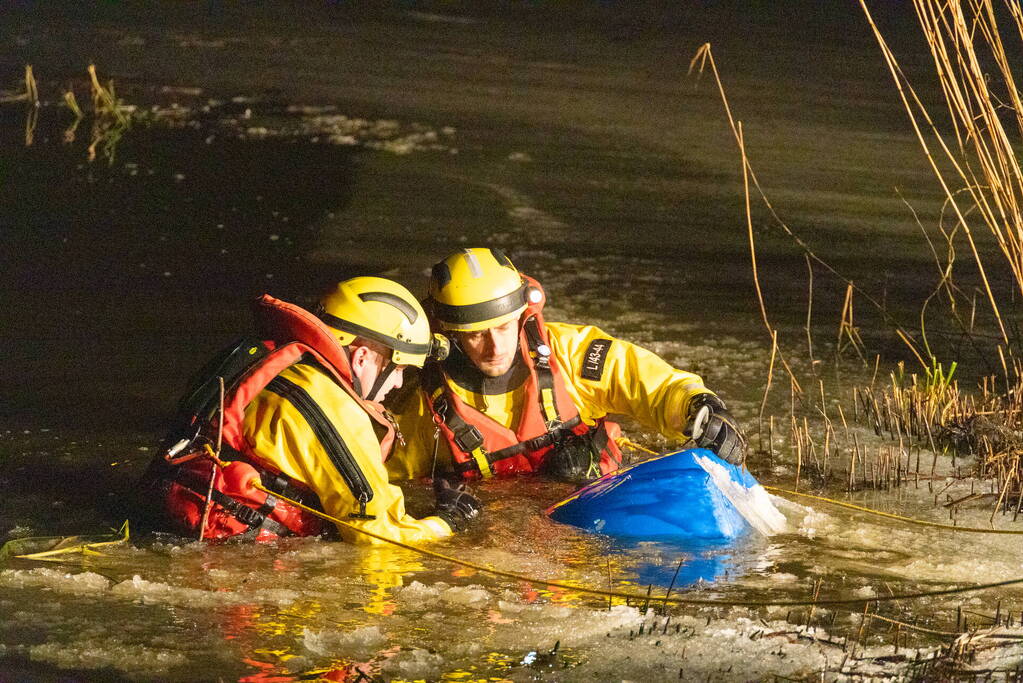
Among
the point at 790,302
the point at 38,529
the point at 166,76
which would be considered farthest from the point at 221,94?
the point at 38,529

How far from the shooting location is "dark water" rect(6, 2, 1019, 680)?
4.85m

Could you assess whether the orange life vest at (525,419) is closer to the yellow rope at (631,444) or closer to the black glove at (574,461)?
the black glove at (574,461)

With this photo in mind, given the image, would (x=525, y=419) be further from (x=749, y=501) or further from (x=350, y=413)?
(x=350, y=413)

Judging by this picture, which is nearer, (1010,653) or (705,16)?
(1010,653)

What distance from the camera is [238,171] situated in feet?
44.3

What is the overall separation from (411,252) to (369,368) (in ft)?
17.4

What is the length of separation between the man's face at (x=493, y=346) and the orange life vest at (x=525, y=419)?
0.19ft

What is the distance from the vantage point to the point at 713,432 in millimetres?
5805

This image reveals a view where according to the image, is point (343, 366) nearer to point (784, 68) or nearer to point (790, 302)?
point (790, 302)

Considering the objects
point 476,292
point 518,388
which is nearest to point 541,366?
point 518,388

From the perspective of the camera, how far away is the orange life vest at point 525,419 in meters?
6.16

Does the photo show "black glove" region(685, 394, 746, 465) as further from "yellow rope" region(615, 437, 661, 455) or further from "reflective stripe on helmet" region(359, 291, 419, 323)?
"reflective stripe on helmet" region(359, 291, 419, 323)

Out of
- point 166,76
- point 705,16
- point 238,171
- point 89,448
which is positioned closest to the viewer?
point 89,448

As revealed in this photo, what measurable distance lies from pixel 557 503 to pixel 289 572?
127 centimetres
